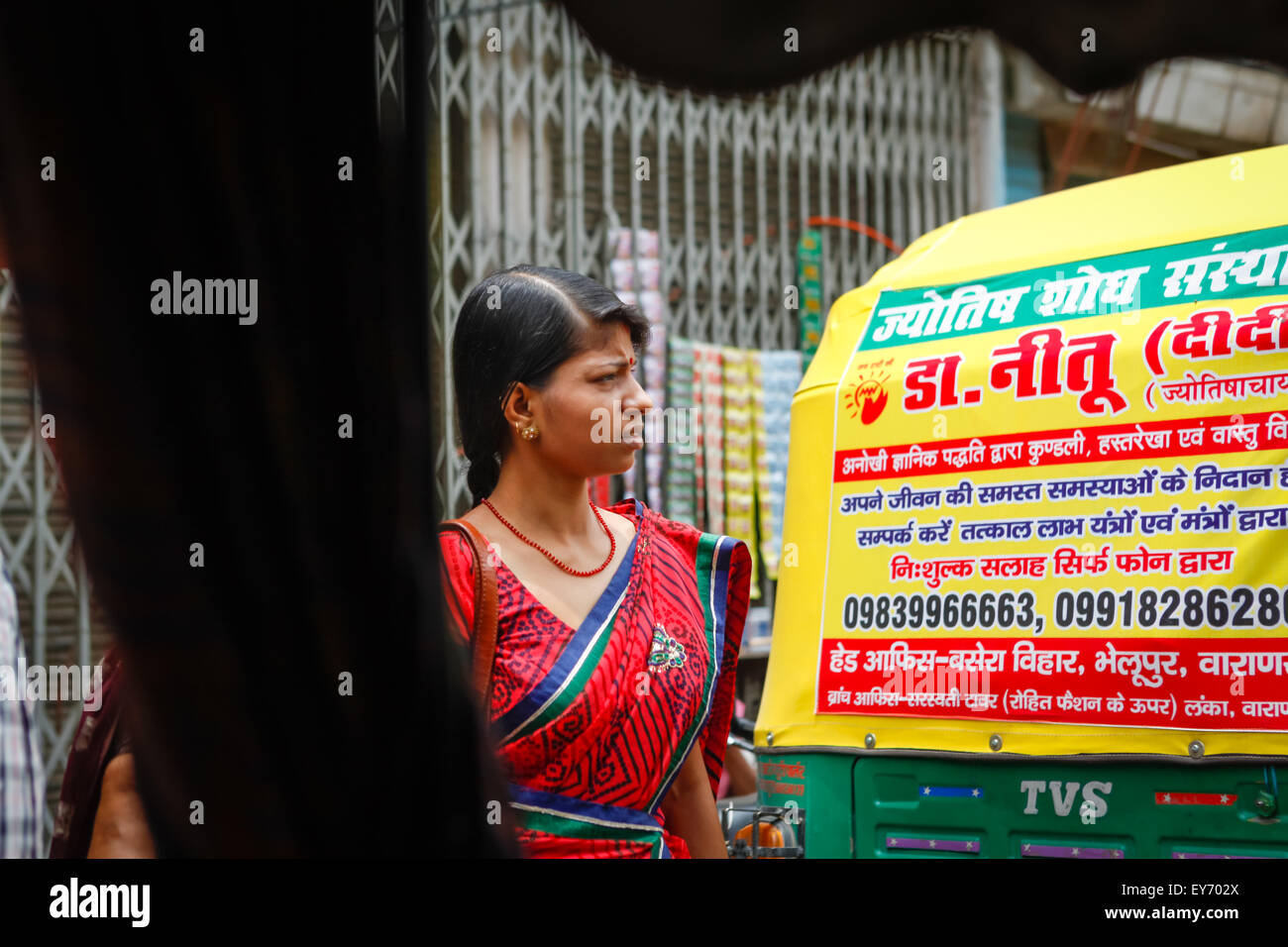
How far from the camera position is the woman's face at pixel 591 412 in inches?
80.8

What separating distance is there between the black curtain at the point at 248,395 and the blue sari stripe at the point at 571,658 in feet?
2.24

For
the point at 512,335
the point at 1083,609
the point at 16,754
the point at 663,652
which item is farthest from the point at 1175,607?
the point at 16,754

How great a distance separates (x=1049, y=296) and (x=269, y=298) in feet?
6.77

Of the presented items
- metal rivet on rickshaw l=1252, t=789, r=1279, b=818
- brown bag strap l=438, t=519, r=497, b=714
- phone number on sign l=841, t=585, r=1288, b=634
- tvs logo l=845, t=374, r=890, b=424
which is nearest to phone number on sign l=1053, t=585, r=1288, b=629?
phone number on sign l=841, t=585, r=1288, b=634

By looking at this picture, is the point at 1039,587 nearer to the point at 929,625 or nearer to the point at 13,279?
the point at 929,625

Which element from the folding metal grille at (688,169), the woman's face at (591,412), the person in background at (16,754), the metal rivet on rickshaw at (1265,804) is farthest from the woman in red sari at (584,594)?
the folding metal grille at (688,169)

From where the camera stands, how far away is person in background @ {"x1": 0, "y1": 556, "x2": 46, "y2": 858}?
1047 mm

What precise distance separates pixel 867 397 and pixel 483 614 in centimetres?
139

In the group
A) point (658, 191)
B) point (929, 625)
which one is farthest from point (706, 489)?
point (929, 625)

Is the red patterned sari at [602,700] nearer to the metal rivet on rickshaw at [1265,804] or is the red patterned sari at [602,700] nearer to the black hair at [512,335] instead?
the black hair at [512,335]

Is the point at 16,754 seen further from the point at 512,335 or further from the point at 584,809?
the point at 512,335

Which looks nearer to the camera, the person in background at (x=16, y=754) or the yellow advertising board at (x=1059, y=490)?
the person in background at (x=16, y=754)

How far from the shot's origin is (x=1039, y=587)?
8.60 ft

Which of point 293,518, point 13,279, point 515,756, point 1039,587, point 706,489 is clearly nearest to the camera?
point 13,279
